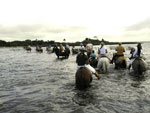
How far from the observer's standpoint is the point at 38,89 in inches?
427

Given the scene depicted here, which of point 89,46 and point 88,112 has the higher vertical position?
point 89,46

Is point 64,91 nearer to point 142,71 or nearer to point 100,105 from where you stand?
point 100,105

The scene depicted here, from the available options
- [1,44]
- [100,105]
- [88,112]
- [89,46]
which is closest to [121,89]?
[100,105]

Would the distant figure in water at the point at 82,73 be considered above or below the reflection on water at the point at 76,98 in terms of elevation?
above

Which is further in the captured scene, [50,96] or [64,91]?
[64,91]

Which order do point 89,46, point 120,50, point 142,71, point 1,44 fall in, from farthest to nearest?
1. point 1,44
2. point 89,46
3. point 120,50
4. point 142,71

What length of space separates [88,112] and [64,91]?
10.7 ft

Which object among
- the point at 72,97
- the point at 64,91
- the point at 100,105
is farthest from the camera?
the point at 64,91

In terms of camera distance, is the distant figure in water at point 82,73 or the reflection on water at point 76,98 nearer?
the reflection on water at point 76,98

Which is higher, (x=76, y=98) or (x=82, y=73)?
(x=82, y=73)

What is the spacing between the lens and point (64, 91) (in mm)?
10266

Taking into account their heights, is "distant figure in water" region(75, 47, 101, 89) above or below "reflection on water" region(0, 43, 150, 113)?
above

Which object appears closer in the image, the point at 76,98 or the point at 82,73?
the point at 76,98

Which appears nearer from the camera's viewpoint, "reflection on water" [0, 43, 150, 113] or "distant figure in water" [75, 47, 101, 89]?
"reflection on water" [0, 43, 150, 113]
